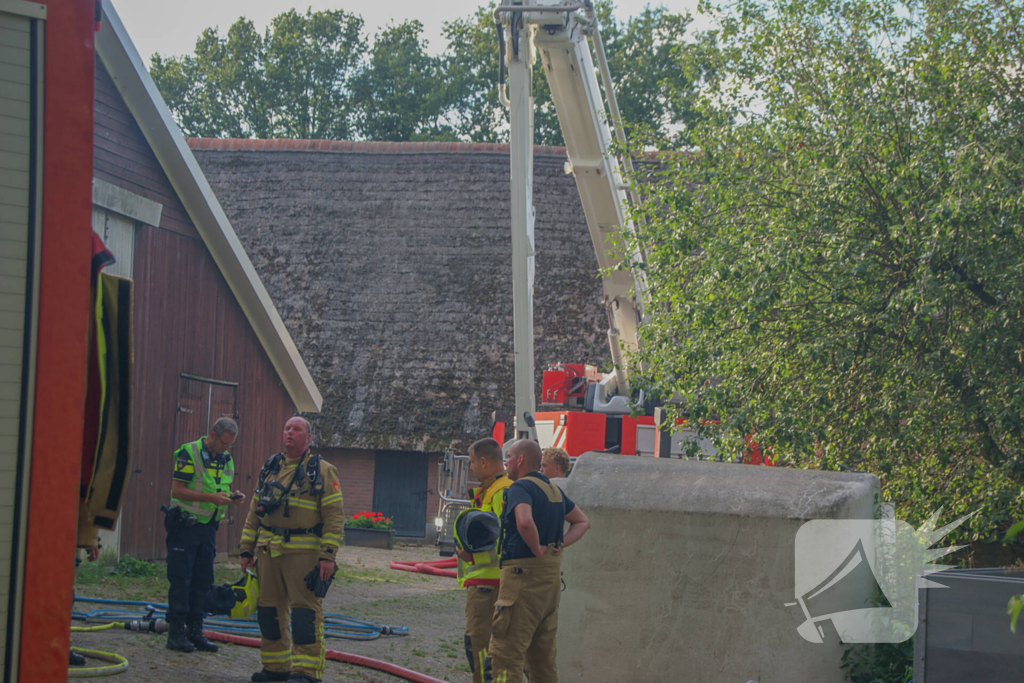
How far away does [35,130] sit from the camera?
321cm

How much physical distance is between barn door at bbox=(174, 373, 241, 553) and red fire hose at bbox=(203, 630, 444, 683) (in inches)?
207

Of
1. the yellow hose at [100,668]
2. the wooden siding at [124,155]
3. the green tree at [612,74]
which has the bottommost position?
the yellow hose at [100,668]

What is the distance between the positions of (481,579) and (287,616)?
1476 mm

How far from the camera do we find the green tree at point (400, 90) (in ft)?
122

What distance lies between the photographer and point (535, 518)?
5.85 m

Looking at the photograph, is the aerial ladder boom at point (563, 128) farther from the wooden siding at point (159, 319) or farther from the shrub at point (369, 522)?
the shrub at point (369, 522)

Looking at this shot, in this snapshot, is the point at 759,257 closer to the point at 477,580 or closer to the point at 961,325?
the point at 961,325

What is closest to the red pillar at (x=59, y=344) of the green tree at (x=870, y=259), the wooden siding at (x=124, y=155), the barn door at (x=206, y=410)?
the green tree at (x=870, y=259)

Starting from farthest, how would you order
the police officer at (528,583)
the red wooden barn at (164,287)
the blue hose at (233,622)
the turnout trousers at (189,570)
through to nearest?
the red wooden barn at (164,287), the blue hose at (233,622), the turnout trousers at (189,570), the police officer at (528,583)

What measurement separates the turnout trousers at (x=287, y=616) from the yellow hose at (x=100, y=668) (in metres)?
0.88

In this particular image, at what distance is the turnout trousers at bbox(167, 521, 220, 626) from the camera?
7.26 m

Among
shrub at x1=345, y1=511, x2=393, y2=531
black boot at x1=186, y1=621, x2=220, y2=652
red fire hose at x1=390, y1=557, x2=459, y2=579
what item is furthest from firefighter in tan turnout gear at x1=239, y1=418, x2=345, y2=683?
shrub at x1=345, y1=511, x2=393, y2=531

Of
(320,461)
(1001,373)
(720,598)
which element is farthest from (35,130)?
(1001,373)

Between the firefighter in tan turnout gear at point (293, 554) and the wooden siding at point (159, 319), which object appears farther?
the wooden siding at point (159, 319)
